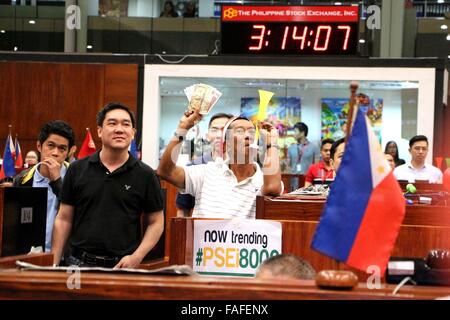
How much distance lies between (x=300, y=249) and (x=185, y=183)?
0.91 m

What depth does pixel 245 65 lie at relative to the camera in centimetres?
1131

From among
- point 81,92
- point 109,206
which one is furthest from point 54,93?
point 109,206

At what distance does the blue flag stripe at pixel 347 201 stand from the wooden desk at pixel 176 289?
196 mm

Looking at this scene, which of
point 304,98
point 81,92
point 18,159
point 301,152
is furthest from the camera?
point 81,92

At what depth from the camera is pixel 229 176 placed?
14.1 ft

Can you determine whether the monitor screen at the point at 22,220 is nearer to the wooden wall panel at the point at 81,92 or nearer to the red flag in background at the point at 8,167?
the red flag in background at the point at 8,167

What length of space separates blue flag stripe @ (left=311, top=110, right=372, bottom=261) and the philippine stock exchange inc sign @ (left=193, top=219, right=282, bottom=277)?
4.28ft

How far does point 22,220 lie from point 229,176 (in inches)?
45.3

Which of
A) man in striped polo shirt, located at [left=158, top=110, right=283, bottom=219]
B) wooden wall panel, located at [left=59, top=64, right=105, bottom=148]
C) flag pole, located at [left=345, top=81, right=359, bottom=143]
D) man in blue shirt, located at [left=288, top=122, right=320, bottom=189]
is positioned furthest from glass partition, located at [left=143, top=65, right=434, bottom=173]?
flag pole, located at [left=345, top=81, right=359, bottom=143]

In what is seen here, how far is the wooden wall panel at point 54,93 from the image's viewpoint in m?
11.9

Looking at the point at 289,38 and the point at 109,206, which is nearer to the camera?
the point at 109,206

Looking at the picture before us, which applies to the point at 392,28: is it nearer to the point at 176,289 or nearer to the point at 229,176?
the point at 229,176

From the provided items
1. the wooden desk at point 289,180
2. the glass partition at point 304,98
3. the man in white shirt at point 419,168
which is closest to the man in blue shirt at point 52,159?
the man in white shirt at point 419,168
